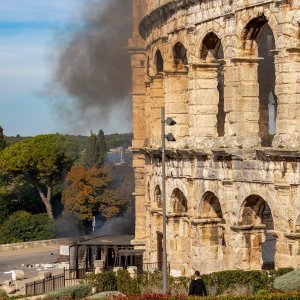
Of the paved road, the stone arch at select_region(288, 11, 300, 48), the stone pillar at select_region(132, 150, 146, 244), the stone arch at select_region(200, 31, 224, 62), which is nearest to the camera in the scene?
the stone arch at select_region(288, 11, 300, 48)

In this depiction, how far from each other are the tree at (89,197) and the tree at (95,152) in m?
13.1

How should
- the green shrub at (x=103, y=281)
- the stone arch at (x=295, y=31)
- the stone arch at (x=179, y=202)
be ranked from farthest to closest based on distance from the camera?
1. the stone arch at (x=179, y=202)
2. the green shrub at (x=103, y=281)
3. the stone arch at (x=295, y=31)

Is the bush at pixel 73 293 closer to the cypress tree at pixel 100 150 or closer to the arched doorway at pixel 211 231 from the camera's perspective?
the arched doorway at pixel 211 231

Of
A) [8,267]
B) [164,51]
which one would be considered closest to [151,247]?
[164,51]

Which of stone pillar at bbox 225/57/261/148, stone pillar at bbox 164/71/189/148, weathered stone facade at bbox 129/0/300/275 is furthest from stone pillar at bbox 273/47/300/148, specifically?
stone pillar at bbox 164/71/189/148

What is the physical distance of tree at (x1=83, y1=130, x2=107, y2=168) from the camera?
9094 cm

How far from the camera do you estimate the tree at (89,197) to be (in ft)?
247

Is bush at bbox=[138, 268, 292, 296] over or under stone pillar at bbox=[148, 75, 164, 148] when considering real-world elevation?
under

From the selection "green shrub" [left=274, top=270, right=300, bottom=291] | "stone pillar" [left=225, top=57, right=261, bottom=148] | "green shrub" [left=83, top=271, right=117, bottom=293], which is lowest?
"green shrub" [left=83, top=271, right=117, bottom=293]

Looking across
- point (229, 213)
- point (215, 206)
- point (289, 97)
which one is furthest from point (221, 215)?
point (289, 97)

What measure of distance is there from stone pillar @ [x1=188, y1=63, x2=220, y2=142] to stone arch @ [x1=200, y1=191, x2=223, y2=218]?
2.38m

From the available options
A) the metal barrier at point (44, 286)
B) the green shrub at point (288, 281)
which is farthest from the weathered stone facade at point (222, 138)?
the metal barrier at point (44, 286)

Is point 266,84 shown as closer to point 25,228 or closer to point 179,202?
point 179,202

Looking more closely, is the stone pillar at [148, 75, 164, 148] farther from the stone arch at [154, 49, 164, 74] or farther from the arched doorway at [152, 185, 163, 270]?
the arched doorway at [152, 185, 163, 270]
